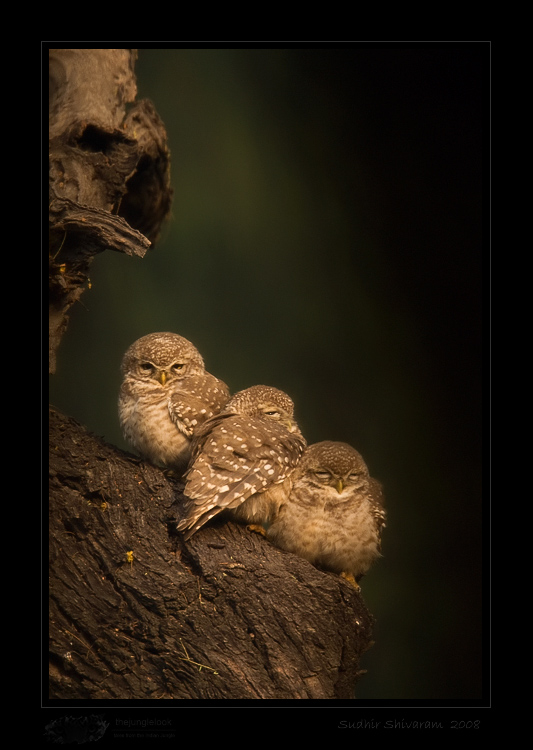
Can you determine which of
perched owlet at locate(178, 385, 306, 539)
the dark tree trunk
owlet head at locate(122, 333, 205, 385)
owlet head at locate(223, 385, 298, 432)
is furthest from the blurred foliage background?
perched owlet at locate(178, 385, 306, 539)

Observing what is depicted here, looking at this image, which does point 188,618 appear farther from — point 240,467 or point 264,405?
point 264,405

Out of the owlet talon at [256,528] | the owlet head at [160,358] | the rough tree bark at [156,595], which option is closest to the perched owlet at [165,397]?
the owlet head at [160,358]

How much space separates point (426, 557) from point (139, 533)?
129 centimetres

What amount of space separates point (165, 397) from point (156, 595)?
94 cm

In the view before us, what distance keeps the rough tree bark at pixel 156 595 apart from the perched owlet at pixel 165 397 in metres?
0.21

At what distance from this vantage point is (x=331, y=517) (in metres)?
2.57

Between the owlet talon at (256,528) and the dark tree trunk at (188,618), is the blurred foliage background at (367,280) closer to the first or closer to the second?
the dark tree trunk at (188,618)

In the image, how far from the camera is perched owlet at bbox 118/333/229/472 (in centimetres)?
280

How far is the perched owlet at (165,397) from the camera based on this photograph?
2797 millimetres

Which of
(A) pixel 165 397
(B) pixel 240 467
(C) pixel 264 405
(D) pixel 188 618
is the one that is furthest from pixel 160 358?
(D) pixel 188 618

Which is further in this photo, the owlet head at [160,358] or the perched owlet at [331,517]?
the owlet head at [160,358]
